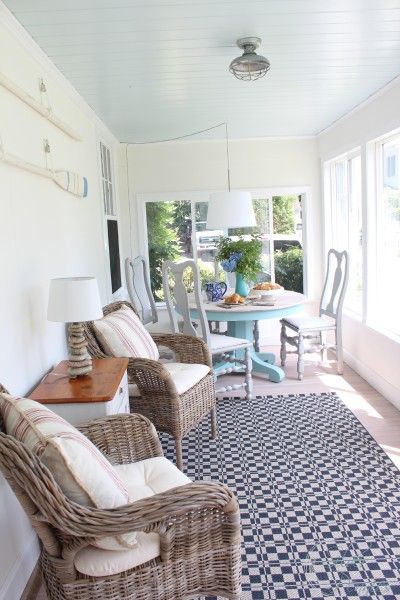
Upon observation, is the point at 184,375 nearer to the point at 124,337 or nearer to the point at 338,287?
the point at 124,337

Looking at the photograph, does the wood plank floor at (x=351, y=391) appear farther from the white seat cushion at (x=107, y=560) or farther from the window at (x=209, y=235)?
the white seat cushion at (x=107, y=560)

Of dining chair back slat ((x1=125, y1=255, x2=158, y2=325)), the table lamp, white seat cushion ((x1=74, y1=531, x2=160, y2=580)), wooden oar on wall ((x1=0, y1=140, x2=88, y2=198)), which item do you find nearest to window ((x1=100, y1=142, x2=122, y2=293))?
dining chair back slat ((x1=125, y1=255, x2=158, y2=325))

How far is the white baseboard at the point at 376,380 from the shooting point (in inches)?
157

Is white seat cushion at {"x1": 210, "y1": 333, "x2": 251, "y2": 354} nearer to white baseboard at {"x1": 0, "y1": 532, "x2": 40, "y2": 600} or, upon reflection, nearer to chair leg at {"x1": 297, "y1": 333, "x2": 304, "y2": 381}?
chair leg at {"x1": 297, "y1": 333, "x2": 304, "y2": 381}

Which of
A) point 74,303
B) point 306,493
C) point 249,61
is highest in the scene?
point 249,61

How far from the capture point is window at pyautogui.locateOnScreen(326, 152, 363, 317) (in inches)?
200

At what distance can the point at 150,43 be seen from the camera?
2.75 meters

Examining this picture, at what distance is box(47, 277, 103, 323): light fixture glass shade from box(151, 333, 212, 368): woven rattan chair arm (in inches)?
46.0

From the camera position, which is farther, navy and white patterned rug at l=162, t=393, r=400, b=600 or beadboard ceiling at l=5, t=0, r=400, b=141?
beadboard ceiling at l=5, t=0, r=400, b=141

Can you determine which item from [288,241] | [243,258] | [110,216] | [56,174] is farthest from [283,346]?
[56,174]

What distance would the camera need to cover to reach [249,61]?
9.39 feet

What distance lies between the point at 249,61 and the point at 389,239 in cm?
215

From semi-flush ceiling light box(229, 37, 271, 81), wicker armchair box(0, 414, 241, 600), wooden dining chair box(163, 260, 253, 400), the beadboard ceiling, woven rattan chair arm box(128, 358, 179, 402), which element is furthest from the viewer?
wooden dining chair box(163, 260, 253, 400)

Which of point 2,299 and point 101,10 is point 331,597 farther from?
point 101,10
